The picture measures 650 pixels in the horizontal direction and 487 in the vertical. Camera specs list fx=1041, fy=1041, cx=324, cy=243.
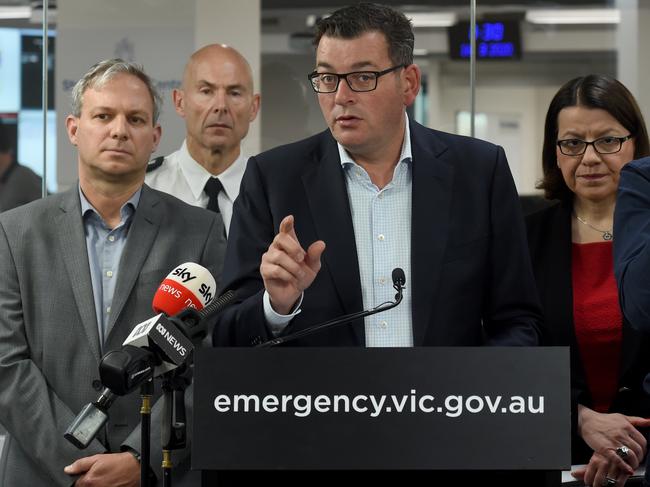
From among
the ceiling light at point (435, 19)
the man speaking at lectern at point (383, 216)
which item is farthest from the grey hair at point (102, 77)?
the ceiling light at point (435, 19)

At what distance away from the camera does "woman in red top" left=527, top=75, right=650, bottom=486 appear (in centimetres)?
291

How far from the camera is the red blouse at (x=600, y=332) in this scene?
9.84ft

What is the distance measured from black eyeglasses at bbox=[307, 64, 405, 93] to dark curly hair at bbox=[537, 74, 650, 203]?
85 cm

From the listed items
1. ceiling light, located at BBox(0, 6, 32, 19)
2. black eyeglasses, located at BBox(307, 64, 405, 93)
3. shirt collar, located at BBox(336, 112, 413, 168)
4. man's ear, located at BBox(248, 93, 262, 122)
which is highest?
ceiling light, located at BBox(0, 6, 32, 19)

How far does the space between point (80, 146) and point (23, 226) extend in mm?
313

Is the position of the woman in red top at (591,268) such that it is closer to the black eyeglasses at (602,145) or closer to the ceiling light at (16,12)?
the black eyeglasses at (602,145)

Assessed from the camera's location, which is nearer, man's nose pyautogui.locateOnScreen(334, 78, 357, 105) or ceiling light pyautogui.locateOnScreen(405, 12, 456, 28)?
man's nose pyautogui.locateOnScreen(334, 78, 357, 105)

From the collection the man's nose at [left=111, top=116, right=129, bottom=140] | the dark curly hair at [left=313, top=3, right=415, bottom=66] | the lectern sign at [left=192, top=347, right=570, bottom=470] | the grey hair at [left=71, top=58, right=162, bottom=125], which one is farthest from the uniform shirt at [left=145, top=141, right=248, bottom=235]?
the lectern sign at [left=192, top=347, right=570, bottom=470]

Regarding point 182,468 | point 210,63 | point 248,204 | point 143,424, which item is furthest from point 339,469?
point 210,63

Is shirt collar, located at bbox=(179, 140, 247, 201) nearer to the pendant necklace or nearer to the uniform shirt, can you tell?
the uniform shirt

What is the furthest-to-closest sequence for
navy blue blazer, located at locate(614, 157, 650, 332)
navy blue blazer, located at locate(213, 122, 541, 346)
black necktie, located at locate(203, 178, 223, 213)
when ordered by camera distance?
black necktie, located at locate(203, 178, 223, 213) < navy blue blazer, located at locate(213, 122, 541, 346) < navy blue blazer, located at locate(614, 157, 650, 332)

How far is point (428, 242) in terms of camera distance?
253cm

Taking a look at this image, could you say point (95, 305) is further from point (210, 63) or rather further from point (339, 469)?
point (210, 63)

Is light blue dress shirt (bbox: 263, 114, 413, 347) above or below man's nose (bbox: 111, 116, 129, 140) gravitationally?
below
